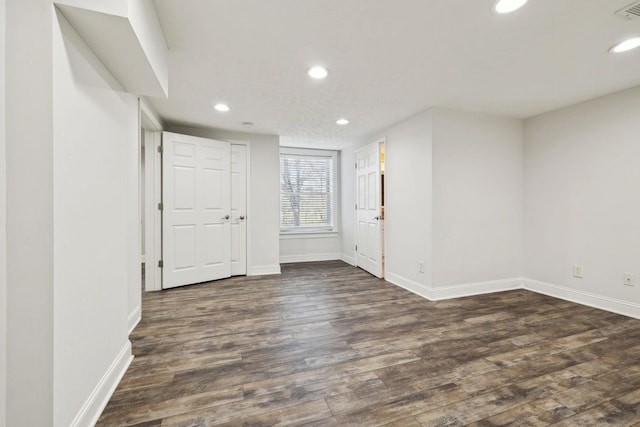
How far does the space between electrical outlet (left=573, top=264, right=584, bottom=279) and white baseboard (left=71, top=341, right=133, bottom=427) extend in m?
4.46

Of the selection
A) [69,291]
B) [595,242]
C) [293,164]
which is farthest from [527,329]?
[293,164]

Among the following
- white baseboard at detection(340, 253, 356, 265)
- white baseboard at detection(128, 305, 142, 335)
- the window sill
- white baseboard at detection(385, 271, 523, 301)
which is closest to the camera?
white baseboard at detection(128, 305, 142, 335)

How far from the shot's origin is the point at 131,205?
2.36m

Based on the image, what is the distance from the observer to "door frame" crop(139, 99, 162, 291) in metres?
3.50

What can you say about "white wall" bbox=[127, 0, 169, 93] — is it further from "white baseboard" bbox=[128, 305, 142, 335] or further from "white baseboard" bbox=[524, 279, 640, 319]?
"white baseboard" bbox=[524, 279, 640, 319]

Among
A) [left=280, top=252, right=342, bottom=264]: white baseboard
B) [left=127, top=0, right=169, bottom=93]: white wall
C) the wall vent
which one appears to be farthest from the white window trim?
the wall vent

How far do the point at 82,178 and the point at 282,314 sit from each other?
2.06 metres

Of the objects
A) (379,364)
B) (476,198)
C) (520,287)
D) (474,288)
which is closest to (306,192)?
(476,198)

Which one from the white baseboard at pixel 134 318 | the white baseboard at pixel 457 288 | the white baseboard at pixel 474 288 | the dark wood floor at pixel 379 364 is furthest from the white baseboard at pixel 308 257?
the white baseboard at pixel 134 318

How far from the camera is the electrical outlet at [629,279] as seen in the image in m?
2.69

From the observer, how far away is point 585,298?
304cm

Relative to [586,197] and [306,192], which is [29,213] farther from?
[306,192]

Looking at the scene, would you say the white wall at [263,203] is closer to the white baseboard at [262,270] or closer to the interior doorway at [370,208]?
the white baseboard at [262,270]

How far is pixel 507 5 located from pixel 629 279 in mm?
2991
